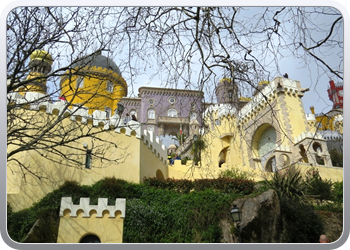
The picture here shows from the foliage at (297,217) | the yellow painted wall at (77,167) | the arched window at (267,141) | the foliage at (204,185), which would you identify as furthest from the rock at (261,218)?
the arched window at (267,141)

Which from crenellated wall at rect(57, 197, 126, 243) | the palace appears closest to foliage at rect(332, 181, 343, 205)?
the palace

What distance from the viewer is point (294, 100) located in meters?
22.3

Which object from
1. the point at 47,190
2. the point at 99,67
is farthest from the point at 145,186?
the point at 99,67

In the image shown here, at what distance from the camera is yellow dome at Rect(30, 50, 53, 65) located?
5.54 metres

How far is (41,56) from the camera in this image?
219 inches

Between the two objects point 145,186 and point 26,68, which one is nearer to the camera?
point 26,68

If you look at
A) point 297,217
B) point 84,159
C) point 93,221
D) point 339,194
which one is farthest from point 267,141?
point 93,221

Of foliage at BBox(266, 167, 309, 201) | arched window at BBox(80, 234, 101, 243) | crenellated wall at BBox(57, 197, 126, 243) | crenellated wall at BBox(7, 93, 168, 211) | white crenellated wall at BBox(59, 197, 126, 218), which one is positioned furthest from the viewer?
foliage at BBox(266, 167, 309, 201)

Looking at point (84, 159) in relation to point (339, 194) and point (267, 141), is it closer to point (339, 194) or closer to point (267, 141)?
point (339, 194)

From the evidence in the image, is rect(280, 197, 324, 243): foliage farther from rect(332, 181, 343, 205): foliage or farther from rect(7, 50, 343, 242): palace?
rect(7, 50, 343, 242): palace

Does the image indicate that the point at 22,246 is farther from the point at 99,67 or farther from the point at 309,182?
the point at 309,182

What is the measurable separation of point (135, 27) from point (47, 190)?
27.9 feet

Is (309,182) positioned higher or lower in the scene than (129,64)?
lower

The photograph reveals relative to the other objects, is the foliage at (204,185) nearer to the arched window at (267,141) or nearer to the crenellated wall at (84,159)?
the crenellated wall at (84,159)
